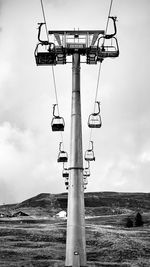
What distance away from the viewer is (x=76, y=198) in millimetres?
20188

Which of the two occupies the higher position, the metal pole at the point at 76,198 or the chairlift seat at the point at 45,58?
the chairlift seat at the point at 45,58

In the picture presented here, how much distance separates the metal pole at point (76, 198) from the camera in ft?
64.5

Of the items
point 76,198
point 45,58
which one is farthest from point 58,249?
point 45,58

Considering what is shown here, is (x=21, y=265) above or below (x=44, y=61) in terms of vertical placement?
below

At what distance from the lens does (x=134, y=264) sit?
41250 millimetres

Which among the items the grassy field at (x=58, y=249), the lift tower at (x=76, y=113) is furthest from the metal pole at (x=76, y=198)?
the grassy field at (x=58, y=249)

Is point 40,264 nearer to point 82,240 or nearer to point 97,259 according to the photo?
point 97,259

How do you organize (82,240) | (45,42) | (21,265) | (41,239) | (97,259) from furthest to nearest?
(41,239) < (97,259) < (21,265) < (45,42) < (82,240)

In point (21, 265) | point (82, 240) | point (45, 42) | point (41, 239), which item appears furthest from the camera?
point (41, 239)

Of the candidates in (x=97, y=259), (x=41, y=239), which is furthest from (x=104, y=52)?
(x=41, y=239)

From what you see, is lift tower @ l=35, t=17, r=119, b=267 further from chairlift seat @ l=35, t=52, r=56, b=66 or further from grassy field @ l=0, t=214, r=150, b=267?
grassy field @ l=0, t=214, r=150, b=267

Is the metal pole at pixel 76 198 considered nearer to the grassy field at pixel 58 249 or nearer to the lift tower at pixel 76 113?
the lift tower at pixel 76 113

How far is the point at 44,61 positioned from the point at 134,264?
2632 cm

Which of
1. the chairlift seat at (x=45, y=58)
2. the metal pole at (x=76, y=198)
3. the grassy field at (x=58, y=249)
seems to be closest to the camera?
the metal pole at (x=76, y=198)
